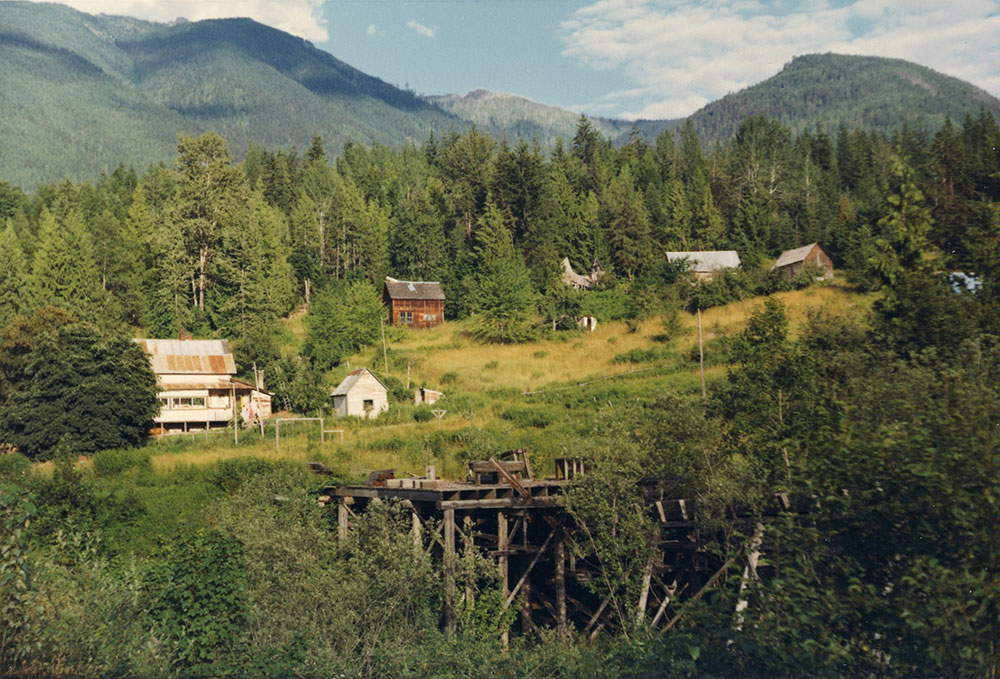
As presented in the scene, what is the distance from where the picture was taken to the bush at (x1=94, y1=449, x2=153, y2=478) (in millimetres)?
38812

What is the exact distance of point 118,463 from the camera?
3941cm

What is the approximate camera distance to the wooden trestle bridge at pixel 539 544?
20953mm

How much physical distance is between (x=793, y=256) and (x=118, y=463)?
198ft

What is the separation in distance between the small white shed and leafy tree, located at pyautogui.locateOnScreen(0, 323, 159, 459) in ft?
36.1

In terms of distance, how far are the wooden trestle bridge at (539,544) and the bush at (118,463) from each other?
1639 centimetres

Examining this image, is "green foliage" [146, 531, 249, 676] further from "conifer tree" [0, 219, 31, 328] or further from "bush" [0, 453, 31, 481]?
"conifer tree" [0, 219, 31, 328]

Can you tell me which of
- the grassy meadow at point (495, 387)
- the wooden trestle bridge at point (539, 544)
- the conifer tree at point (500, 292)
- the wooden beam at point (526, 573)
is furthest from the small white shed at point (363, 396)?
the wooden beam at point (526, 573)

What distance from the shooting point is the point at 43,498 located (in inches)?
1261

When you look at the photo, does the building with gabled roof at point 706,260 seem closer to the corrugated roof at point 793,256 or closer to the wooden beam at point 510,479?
the corrugated roof at point 793,256

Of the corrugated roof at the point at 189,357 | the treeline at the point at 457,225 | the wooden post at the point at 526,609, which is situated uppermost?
the treeline at the point at 457,225

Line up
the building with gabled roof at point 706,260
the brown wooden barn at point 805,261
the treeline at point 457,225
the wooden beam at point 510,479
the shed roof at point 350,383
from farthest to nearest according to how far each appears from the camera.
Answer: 1. the brown wooden barn at point 805,261
2. the building with gabled roof at point 706,260
3. the treeline at point 457,225
4. the shed roof at point 350,383
5. the wooden beam at point 510,479

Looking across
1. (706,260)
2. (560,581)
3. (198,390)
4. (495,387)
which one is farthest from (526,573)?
(706,260)

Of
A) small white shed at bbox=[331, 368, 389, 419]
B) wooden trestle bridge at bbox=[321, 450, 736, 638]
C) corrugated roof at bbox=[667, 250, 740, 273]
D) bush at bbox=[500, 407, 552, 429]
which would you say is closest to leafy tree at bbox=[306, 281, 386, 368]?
small white shed at bbox=[331, 368, 389, 419]

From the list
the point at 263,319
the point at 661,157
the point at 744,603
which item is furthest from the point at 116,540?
the point at 661,157
